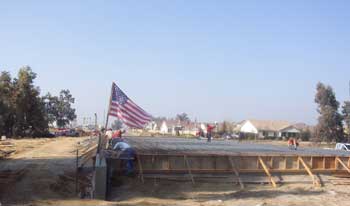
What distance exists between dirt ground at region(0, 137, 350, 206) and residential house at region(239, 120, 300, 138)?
97829 mm

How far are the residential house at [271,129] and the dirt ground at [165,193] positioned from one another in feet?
321

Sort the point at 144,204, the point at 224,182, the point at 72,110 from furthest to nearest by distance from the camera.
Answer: the point at 72,110, the point at 224,182, the point at 144,204

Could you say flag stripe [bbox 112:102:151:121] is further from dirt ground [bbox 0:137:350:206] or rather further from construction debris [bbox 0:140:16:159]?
construction debris [bbox 0:140:16:159]

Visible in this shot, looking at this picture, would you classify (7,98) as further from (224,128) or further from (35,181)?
(224,128)

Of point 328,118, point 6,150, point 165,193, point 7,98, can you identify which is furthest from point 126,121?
point 328,118

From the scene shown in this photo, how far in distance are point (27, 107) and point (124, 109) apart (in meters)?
60.8

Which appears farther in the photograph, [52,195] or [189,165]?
[189,165]

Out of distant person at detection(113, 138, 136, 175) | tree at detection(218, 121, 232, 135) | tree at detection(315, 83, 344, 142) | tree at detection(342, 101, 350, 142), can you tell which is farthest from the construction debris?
tree at detection(218, 121, 232, 135)

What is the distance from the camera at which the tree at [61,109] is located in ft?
400

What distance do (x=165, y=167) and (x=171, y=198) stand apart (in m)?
3.59

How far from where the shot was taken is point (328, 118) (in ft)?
289

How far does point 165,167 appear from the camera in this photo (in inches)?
957

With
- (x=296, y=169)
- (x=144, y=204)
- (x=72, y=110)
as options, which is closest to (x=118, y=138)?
(x=296, y=169)

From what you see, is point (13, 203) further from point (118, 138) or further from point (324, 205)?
point (118, 138)
